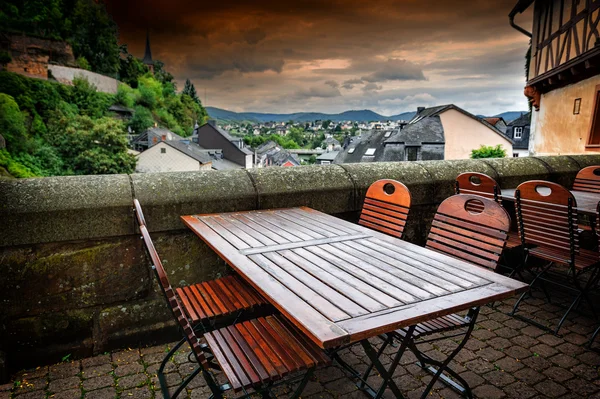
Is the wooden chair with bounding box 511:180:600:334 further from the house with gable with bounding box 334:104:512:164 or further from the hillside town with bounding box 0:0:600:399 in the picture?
the house with gable with bounding box 334:104:512:164

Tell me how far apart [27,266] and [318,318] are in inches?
79.5

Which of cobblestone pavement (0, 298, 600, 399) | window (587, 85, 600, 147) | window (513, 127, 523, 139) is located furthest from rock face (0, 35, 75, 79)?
cobblestone pavement (0, 298, 600, 399)

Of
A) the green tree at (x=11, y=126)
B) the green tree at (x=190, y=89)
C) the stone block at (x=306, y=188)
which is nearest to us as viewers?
the stone block at (x=306, y=188)

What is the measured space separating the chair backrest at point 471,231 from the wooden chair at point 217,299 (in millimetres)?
1074

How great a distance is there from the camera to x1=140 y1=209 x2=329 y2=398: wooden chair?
1.45m

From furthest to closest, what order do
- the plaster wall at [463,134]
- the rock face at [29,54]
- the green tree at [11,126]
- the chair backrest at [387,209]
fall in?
the rock face at [29,54]
the green tree at [11,126]
the plaster wall at [463,134]
the chair backrest at [387,209]

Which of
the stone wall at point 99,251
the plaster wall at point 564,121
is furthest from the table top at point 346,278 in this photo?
the plaster wall at point 564,121

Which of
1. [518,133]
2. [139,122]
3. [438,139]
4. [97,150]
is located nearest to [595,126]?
[438,139]

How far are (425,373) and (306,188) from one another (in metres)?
1.53

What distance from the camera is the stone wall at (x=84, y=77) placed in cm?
5931

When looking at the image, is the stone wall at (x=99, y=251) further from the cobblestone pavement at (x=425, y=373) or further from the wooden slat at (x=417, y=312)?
the wooden slat at (x=417, y=312)

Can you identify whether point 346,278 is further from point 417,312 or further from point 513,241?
point 513,241

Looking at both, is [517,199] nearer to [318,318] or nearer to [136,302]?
[318,318]

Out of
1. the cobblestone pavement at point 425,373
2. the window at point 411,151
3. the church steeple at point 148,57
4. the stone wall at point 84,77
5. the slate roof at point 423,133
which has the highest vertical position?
the church steeple at point 148,57
